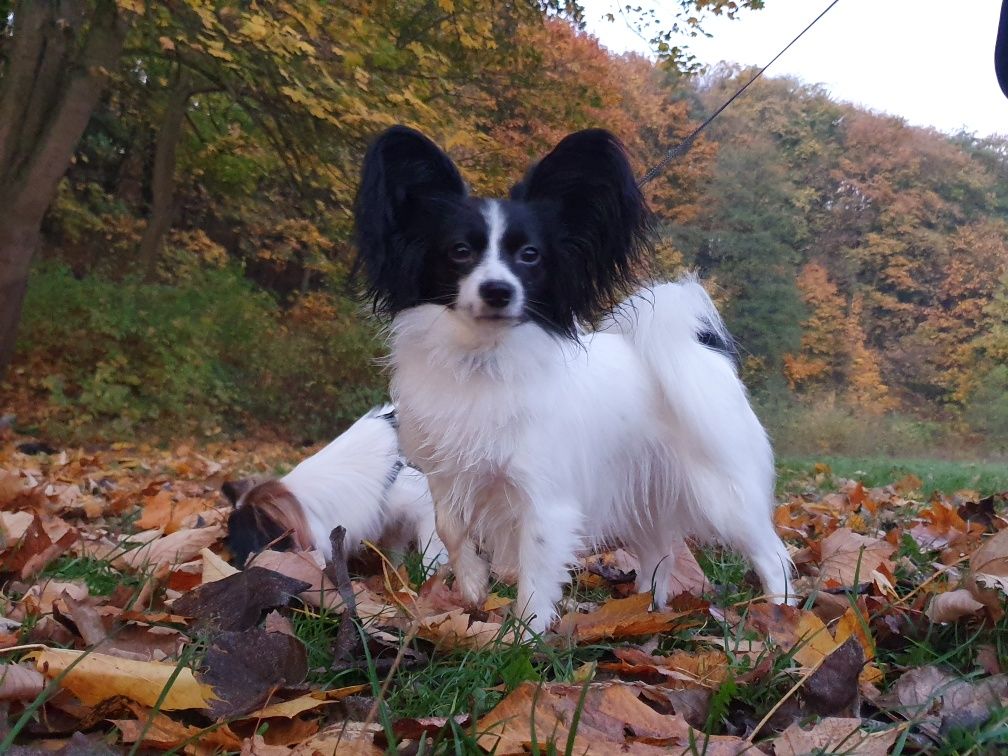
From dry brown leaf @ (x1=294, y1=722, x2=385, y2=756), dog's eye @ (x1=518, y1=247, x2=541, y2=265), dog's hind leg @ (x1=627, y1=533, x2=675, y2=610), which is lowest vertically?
dog's hind leg @ (x1=627, y1=533, x2=675, y2=610)

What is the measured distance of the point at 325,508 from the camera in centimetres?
358

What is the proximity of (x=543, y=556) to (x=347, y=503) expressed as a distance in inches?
56.1

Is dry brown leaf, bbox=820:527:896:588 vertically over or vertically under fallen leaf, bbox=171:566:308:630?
over

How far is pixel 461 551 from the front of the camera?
2.77 m

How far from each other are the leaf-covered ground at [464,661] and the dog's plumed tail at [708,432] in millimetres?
196

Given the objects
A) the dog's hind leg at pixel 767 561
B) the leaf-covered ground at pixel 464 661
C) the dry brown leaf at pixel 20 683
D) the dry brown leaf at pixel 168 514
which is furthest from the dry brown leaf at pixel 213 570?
the dog's hind leg at pixel 767 561

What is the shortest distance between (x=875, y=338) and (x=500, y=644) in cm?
1594

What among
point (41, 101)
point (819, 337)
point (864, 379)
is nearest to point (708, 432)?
point (41, 101)

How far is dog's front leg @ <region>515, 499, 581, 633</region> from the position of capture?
2.50 metres

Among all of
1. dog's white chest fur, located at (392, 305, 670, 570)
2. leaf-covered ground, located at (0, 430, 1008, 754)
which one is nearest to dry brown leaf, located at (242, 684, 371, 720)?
leaf-covered ground, located at (0, 430, 1008, 754)

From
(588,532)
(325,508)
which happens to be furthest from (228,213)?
(588,532)

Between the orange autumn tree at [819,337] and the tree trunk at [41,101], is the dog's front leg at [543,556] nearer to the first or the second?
the tree trunk at [41,101]

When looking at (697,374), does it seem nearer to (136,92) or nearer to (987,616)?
(987,616)

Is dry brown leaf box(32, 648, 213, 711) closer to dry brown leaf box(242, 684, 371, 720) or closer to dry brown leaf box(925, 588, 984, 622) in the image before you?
dry brown leaf box(242, 684, 371, 720)
